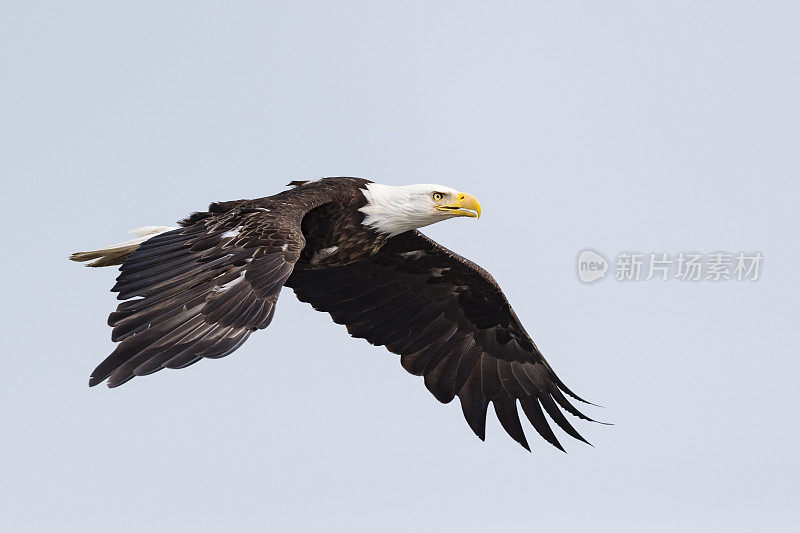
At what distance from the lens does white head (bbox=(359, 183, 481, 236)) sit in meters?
10.5

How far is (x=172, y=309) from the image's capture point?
8414 millimetres

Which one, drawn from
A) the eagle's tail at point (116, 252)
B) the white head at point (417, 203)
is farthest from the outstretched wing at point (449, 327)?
the eagle's tail at point (116, 252)

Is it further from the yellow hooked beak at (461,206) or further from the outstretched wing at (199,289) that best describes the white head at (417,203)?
the outstretched wing at (199,289)

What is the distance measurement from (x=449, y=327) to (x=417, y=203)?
1.93 meters

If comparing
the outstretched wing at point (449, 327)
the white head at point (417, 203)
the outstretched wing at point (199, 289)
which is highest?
the white head at point (417, 203)

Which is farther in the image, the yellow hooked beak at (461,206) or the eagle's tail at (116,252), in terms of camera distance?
the yellow hooked beak at (461,206)

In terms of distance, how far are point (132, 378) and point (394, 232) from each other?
11.1 feet

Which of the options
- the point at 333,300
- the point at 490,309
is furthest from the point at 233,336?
the point at 490,309

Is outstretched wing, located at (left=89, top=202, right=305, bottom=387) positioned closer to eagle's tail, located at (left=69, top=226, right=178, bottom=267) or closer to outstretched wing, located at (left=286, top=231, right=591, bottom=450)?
eagle's tail, located at (left=69, top=226, right=178, bottom=267)

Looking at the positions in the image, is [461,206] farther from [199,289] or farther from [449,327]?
[199,289]

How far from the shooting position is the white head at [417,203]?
34.4 ft

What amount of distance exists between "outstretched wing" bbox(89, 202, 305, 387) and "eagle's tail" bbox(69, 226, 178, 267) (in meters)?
1.11

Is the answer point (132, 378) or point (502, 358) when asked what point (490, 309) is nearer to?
point (502, 358)

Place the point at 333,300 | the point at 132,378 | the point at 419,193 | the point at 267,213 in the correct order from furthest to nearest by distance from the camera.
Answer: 1. the point at 333,300
2. the point at 419,193
3. the point at 267,213
4. the point at 132,378
